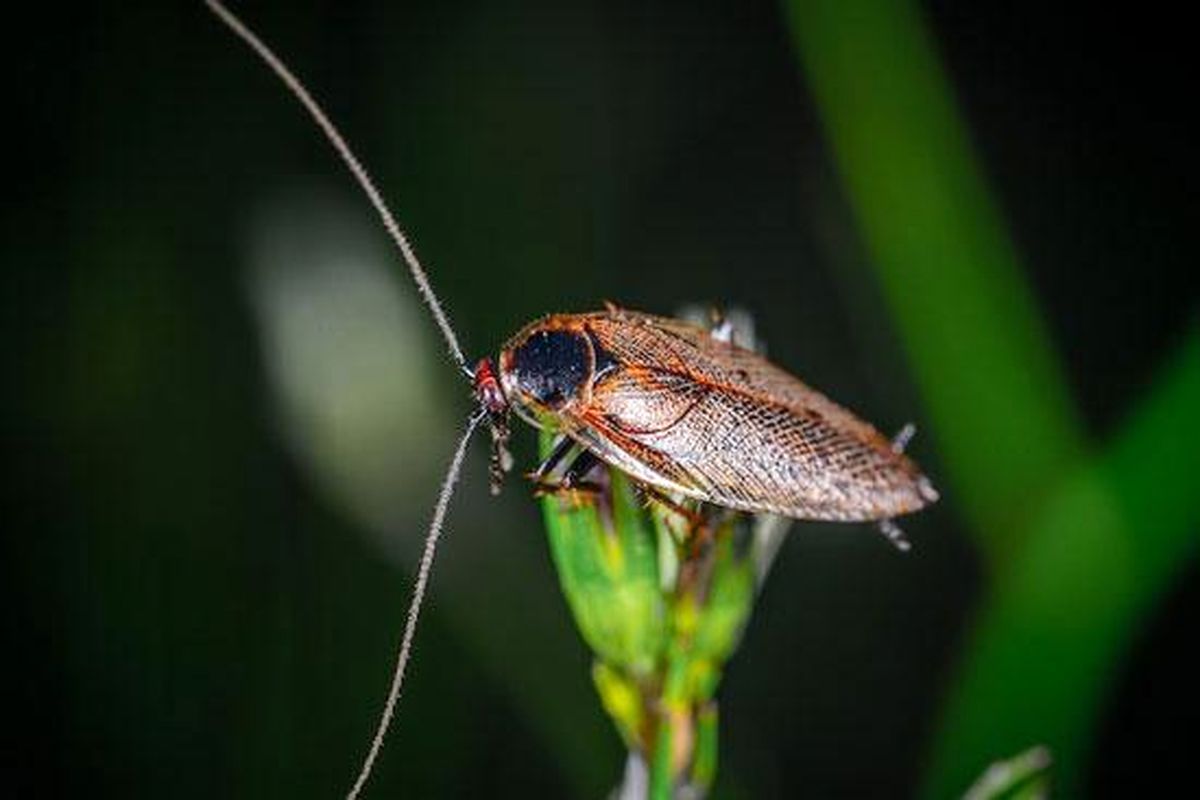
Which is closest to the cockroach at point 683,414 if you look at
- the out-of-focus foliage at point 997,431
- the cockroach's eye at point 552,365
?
the cockroach's eye at point 552,365

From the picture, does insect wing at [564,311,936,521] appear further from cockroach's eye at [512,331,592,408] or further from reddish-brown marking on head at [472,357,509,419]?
reddish-brown marking on head at [472,357,509,419]

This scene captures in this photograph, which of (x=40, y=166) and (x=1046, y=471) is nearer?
(x=1046, y=471)

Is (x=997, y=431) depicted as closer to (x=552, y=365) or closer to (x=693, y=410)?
(x=693, y=410)

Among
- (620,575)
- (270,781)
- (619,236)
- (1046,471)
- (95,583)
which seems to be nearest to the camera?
(620,575)

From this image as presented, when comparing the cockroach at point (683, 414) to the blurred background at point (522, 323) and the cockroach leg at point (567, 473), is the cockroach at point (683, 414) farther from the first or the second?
the blurred background at point (522, 323)

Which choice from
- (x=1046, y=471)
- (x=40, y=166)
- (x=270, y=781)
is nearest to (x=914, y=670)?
(x=1046, y=471)

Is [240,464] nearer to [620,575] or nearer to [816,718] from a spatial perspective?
[816,718]

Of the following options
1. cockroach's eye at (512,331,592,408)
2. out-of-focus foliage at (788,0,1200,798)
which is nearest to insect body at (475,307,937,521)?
cockroach's eye at (512,331,592,408)

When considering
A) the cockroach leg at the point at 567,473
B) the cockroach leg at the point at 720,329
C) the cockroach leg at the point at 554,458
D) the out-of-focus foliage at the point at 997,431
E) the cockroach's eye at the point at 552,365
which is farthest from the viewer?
the out-of-focus foliage at the point at 997,431
